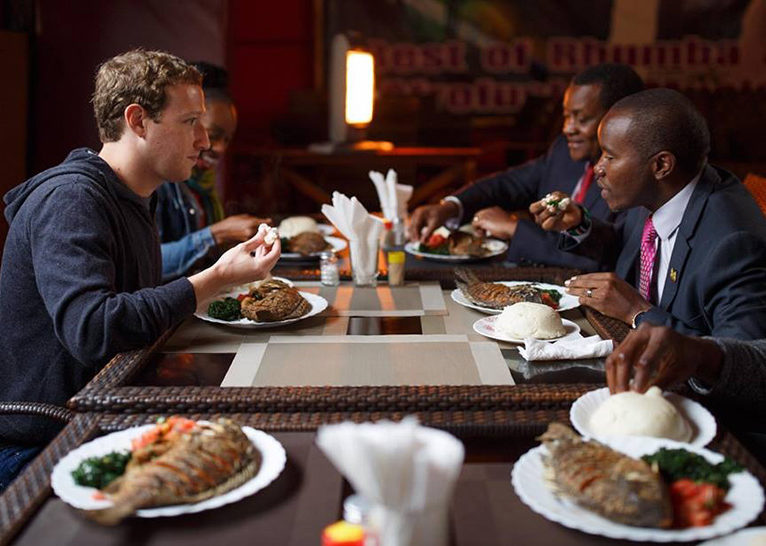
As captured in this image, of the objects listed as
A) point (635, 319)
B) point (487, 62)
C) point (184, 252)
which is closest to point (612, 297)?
point (635, 319)

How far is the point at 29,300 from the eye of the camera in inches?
83.7

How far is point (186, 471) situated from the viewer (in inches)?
51.1

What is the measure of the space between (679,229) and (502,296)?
501 mm

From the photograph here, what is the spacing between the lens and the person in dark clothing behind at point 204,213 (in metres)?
3.28

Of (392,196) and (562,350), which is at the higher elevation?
(392,196)

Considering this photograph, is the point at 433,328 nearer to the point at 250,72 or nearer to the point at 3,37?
the point at 3,37

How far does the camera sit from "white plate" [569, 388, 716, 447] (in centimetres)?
152

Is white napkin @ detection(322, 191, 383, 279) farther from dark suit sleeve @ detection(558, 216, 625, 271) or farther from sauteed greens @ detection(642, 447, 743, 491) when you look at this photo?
sauteed greens @ detection(642, 447, 743, 491)

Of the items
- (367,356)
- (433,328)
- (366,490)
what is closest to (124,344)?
(367,356)

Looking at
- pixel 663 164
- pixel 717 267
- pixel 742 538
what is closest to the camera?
pixel 742 538

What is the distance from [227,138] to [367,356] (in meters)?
1.97

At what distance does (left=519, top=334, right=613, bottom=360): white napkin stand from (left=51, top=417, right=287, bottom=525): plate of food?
2.33 feet

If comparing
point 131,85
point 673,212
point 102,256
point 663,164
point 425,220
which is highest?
point 131,85

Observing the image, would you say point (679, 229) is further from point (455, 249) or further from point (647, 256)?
point (455, 249)
